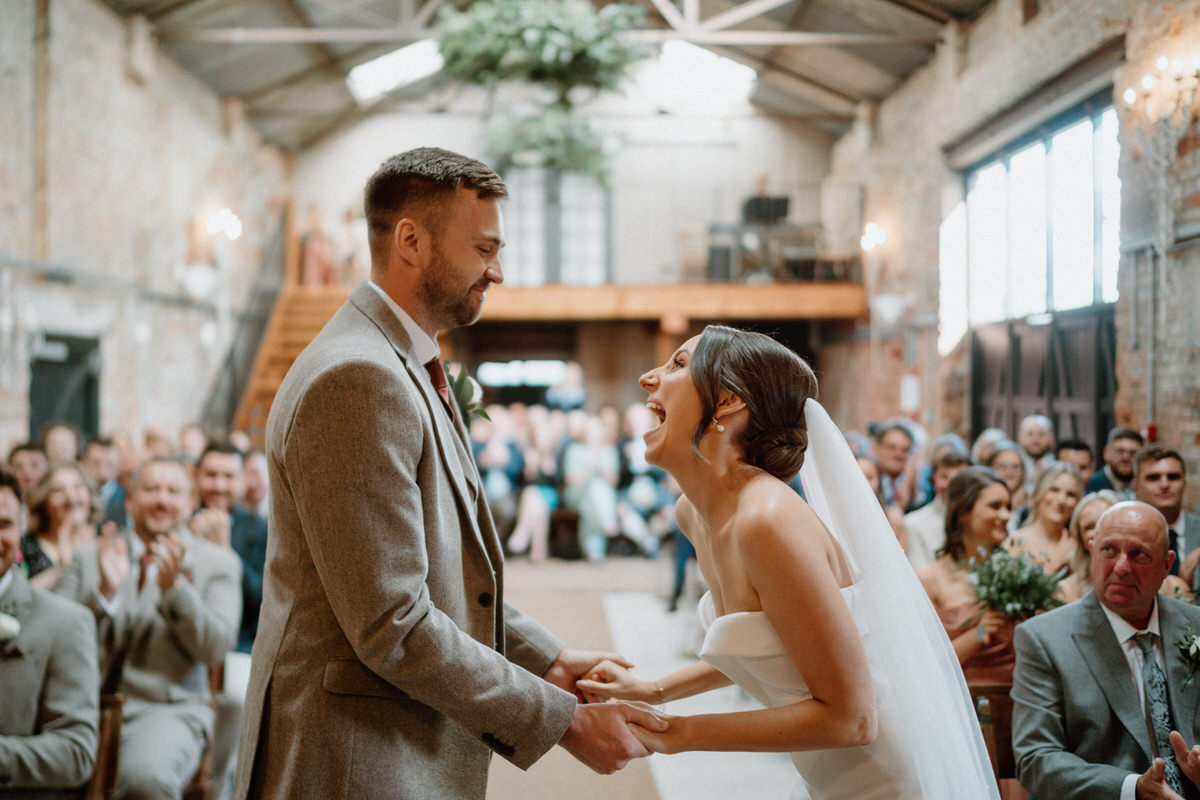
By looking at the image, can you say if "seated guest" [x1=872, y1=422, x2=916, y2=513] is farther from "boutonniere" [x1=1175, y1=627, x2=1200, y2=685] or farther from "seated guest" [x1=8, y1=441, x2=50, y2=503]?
"seated guest" [x1=8, y1=441, x2=50, y2=503]

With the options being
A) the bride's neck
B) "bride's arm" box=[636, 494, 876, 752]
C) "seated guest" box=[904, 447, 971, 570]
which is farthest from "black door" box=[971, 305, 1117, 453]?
"bride's arm" box=[636, 494, 876, 752]

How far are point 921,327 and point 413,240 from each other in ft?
31.2

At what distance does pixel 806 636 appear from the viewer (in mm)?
1590

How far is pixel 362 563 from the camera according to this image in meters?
1.52

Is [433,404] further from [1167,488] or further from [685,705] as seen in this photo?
[685,705]

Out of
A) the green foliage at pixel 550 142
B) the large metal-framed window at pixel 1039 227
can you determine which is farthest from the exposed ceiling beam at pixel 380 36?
the green foliage at pixel 550 142

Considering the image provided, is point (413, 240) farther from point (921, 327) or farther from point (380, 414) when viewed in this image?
point (921, 327)

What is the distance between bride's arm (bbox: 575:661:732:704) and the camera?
6.63 ft

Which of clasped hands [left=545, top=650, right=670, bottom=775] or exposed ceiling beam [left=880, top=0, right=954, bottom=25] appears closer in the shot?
clasped hands [left=545, top=650, right=670, bottom=775]

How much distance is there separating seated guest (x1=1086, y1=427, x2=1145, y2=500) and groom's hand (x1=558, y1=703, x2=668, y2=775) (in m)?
3.97

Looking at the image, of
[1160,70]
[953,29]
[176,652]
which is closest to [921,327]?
[953,29]

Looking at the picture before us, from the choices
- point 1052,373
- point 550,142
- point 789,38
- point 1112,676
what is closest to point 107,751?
point 1112,676

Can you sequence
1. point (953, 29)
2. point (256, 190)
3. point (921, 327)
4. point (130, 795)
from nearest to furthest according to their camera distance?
1. point (130, 795)
2. point (953, 29)
3. point (921, 327)
4. point (256, 190)

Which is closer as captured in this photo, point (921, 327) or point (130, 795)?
point (130, 795)
